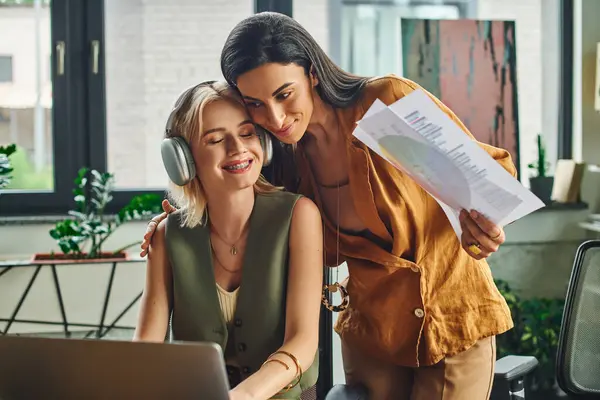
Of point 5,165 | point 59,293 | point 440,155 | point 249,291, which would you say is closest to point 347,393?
point 249,291

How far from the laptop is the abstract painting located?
2342 mm

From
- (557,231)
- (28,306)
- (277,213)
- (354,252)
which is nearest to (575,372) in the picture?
(354,252)

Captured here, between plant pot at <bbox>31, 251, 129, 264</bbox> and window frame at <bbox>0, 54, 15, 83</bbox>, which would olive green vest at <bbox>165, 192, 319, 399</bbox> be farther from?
window frame at <bbox>0, 54, 15, 83</bbox>

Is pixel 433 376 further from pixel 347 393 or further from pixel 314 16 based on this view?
pixel 314 16

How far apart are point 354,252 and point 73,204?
186 centimetres

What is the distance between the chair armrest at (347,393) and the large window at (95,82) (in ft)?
5.74

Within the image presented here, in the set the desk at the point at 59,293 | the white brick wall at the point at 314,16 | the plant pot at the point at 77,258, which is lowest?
the desk at the point at 59,293

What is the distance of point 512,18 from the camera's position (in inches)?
→ 129

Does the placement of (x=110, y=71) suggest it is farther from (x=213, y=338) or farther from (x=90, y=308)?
(x=213, y=338)

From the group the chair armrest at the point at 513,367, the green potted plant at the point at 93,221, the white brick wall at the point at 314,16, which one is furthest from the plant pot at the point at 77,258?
the chair armrest at the point at 513,367

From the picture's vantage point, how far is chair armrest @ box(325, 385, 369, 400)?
141cm

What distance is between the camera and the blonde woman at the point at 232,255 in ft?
4.34

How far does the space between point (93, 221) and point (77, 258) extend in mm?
140

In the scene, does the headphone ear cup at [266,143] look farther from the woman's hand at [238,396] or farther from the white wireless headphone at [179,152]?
the woman's hand at [238,396]
